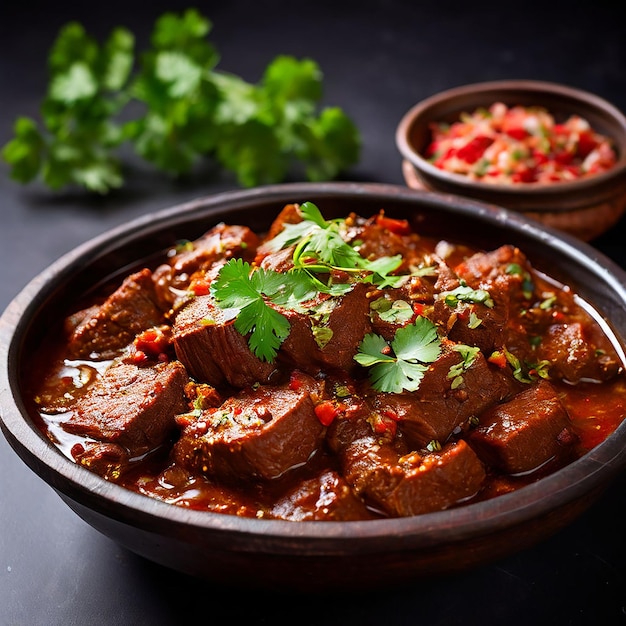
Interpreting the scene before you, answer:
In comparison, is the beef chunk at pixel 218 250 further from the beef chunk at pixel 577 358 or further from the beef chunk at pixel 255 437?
the beef chunk at pixel 577 358

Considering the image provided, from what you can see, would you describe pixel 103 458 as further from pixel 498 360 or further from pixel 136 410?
pixel 498 360

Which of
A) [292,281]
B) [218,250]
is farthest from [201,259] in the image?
[292,281]

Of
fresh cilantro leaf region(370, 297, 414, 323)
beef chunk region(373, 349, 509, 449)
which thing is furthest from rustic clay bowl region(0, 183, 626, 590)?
→ fresh cilantro leaf region(370, 297, 414, 323)

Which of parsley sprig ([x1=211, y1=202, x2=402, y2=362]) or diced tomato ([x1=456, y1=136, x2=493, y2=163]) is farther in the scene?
diced tomato ([x1=456, y1=136, x2=493, y2=163])

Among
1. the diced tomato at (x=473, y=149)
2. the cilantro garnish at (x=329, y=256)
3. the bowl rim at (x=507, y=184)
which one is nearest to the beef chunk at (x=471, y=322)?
the cilantro garnish at (x=329, y=256)

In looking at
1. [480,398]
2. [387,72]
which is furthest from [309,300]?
[387,72]

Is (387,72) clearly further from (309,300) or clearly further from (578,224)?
(309,300)

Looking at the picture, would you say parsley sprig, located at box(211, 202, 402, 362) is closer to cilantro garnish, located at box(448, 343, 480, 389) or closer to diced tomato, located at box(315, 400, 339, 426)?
diced tomato, located at box(315, 400, 339, 426)
